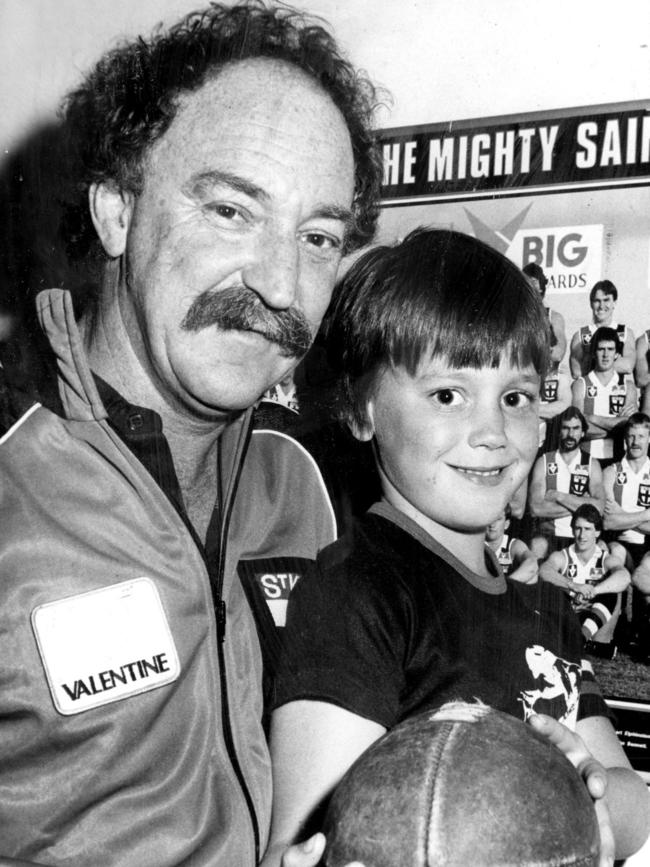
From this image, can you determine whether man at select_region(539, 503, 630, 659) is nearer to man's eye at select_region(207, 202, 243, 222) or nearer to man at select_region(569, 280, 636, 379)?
man at select_region(569, 280, 636, 379)

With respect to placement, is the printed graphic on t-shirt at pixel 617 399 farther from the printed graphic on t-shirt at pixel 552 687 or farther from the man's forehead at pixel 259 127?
the man's forehead at pixel 259 127

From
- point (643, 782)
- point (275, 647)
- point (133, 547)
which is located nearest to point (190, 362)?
point (133, 547)

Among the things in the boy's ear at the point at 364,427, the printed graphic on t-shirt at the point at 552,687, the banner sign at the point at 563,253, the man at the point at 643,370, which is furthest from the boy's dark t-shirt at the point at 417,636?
the banner sign at the point at 563,253

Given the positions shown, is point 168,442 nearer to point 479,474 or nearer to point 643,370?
point 479,474

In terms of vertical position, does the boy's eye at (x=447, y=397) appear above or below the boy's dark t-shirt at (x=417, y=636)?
above

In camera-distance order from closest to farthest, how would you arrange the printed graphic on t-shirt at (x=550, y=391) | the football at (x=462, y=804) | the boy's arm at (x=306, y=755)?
1. the football at (x=462, y=804)
2. the boy's arm at (x=306, y=755)
3. the printed graphic on t-shirt at (x=550, y=391)

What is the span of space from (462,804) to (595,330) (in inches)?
28.4

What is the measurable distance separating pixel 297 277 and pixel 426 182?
0.84 ft

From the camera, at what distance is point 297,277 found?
1.25 m

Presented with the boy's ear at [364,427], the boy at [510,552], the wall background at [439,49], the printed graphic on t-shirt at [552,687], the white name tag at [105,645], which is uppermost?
the wall background at [439,49]

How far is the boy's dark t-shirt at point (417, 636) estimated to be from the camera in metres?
1.13

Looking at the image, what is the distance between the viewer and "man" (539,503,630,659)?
1323mm

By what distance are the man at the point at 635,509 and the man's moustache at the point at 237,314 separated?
0.52 meters

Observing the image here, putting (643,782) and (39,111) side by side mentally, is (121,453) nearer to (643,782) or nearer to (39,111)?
(39,111)
